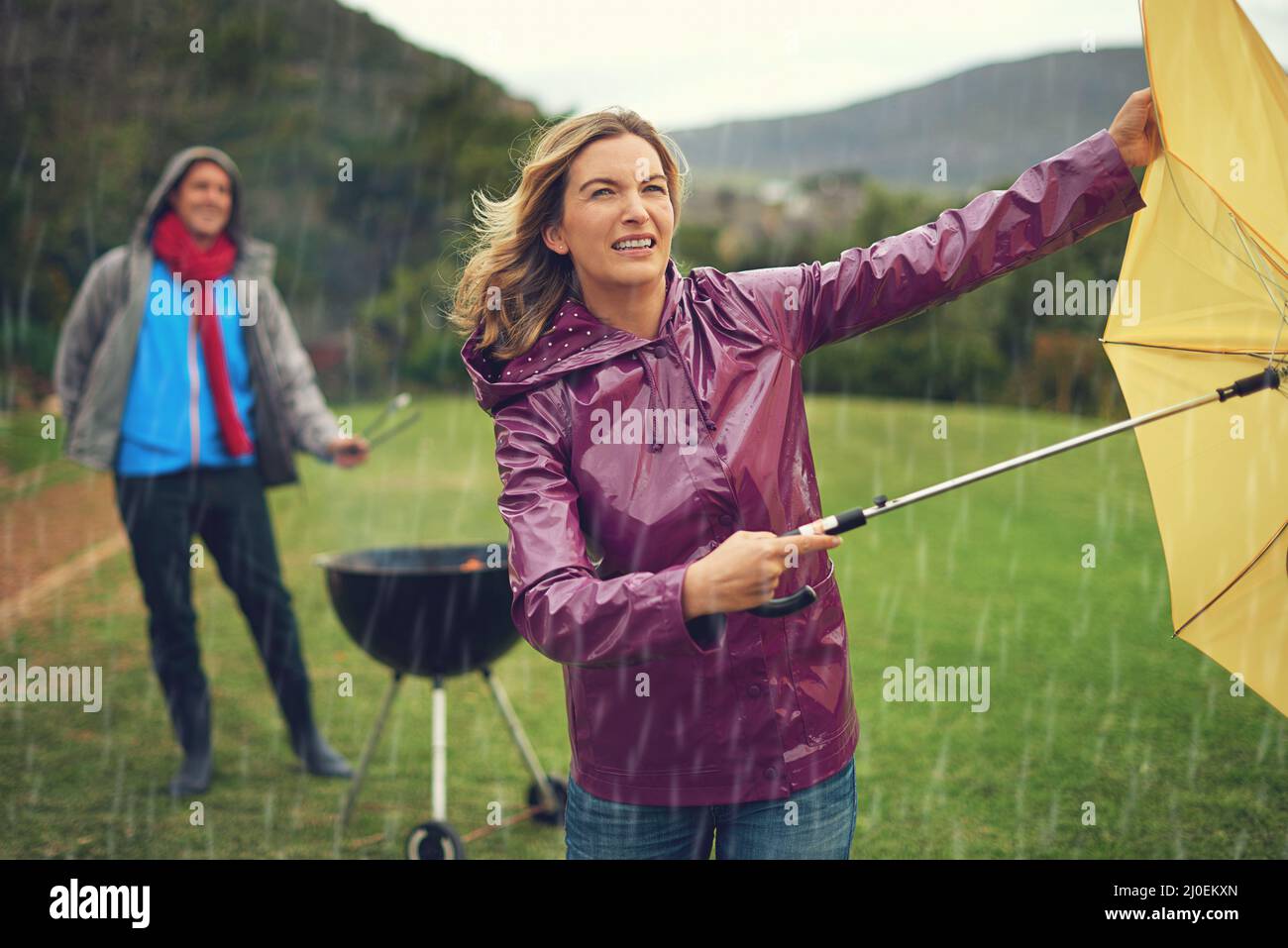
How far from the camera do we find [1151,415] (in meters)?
2.32

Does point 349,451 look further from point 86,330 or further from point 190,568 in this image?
point 86,330

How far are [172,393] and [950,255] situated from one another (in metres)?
3.86

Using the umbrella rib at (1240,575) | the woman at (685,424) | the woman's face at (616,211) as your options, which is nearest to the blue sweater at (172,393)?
the woman at (685,424)

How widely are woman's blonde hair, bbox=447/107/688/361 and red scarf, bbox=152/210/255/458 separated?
9.67ft

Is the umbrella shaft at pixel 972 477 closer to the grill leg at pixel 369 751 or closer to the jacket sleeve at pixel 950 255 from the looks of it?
the jacket sleeve at pixel 950 255

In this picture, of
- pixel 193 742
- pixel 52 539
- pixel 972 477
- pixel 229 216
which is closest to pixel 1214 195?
pixel 972 477

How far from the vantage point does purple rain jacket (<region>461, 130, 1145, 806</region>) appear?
224 cm

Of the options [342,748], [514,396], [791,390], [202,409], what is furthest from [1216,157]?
[342,748]

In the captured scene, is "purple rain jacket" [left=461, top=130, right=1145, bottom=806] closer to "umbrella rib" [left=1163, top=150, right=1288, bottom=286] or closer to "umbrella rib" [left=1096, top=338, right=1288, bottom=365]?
"umbrella rib" [left=1163, top=150, right=1288, bottom=286]

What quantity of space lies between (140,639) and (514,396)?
24.0 ft

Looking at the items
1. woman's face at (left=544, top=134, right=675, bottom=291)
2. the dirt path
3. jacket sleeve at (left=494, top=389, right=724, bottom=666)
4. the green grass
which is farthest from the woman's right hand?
the dirt path
